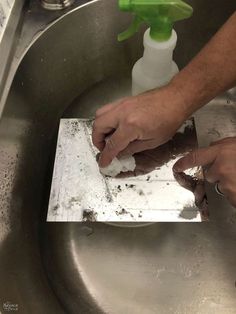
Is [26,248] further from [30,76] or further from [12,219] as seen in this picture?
[30,76]

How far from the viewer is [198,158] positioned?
0.57 meters

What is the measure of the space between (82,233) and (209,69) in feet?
1.21

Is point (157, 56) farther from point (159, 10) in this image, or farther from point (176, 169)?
point (176, 169)

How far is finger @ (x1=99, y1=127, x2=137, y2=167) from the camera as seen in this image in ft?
1.68

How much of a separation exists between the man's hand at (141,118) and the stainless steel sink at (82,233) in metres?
0.17

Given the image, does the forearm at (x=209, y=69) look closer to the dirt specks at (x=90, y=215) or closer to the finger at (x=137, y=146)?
the finger at (x=137, y=146)

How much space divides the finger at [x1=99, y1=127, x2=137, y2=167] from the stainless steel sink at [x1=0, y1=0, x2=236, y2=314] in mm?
165

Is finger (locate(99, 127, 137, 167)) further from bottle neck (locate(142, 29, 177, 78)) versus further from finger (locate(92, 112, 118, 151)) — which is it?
bottle neck (locate(142, 29, 177, 78))

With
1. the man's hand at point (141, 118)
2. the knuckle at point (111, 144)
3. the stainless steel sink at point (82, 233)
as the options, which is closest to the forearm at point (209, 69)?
the man's hand at point (141, 118)

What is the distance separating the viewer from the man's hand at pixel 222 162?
0.53m

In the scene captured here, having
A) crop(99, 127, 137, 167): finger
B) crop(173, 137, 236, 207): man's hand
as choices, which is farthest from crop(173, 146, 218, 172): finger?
crop(99, 127, 137, 167): finger

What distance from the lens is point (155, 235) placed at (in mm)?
659

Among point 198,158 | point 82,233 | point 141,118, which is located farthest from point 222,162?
point 82,233

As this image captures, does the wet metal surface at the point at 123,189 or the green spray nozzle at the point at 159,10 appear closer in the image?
the green spray nozzle at the point at 159,10
